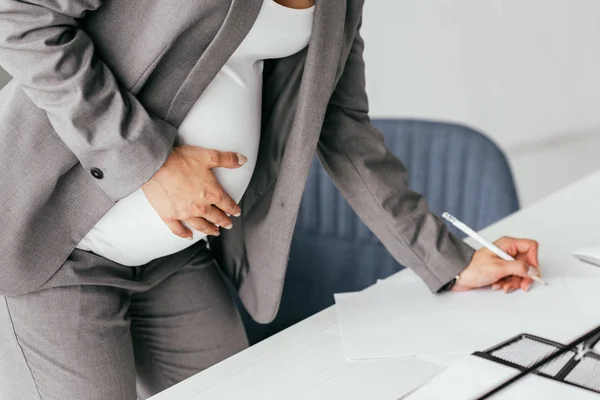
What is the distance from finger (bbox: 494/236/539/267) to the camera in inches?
52.7

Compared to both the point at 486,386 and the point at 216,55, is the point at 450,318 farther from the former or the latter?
the point at 216,55

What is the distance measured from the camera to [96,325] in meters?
1.21

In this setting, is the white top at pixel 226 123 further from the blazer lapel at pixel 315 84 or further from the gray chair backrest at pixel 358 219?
the gray chair backrest at pixel 358 219

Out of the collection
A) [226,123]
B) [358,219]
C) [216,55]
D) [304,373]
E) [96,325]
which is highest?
[216,55]

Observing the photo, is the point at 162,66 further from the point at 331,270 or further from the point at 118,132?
the point at 331,270

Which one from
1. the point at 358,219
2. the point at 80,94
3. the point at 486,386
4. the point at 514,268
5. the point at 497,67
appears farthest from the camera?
the point at 497,67

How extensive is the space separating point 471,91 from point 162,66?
2.58m

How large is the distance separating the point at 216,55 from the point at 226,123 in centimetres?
12

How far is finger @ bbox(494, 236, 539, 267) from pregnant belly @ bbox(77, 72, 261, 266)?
16.6 inches

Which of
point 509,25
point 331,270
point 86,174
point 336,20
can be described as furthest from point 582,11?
point 86,174

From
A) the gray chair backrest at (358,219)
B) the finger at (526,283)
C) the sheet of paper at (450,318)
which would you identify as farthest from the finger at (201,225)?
the gray chair backrest at (358,219)

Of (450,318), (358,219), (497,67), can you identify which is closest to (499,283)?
(450,318)

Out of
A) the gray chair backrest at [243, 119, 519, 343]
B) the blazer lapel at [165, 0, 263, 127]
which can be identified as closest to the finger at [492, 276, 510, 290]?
the blazer lapel at [165, 0, 263, 127]

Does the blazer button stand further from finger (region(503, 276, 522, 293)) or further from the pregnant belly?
finger (region(503, 276, 522, 293))
